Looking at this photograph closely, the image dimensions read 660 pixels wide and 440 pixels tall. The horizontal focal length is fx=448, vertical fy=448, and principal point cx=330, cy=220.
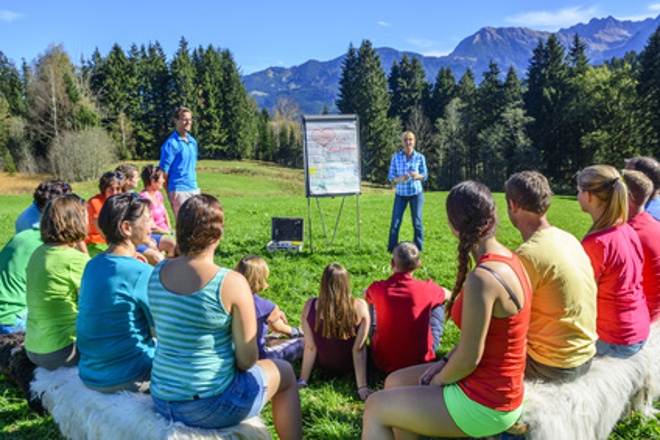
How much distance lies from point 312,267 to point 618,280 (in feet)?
16.8

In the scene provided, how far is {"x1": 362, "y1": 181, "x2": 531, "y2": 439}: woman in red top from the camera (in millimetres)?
2211

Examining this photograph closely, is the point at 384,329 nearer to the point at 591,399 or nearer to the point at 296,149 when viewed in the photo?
the point at 591,399

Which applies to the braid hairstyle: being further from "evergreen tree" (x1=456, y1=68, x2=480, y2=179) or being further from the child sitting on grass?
"evergreen tree" (x1=456, y1=68, x2=480, y2=179)

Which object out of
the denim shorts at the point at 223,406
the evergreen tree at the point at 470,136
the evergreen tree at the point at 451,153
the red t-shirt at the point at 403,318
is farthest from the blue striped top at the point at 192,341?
the evergreen tree at the point at 470,136

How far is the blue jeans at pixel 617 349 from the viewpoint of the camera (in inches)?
132

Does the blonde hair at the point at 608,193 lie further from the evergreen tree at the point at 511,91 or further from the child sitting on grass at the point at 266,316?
the evergreen tree at the point at 511,91

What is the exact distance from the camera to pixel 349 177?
8.71 m

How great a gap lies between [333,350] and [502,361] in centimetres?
188

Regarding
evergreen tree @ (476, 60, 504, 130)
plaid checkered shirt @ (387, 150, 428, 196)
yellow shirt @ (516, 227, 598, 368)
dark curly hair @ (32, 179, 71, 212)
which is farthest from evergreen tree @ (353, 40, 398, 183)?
yellow shirt @ (516, 227, 598, 368)

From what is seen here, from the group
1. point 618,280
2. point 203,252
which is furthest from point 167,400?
point 618,280

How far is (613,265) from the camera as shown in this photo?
127 inches

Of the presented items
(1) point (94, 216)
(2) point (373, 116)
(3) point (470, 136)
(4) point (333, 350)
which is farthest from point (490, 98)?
(4) point (333, 350)

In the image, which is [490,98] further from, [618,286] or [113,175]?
[618,286]

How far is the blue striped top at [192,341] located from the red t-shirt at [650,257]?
11.4ft
